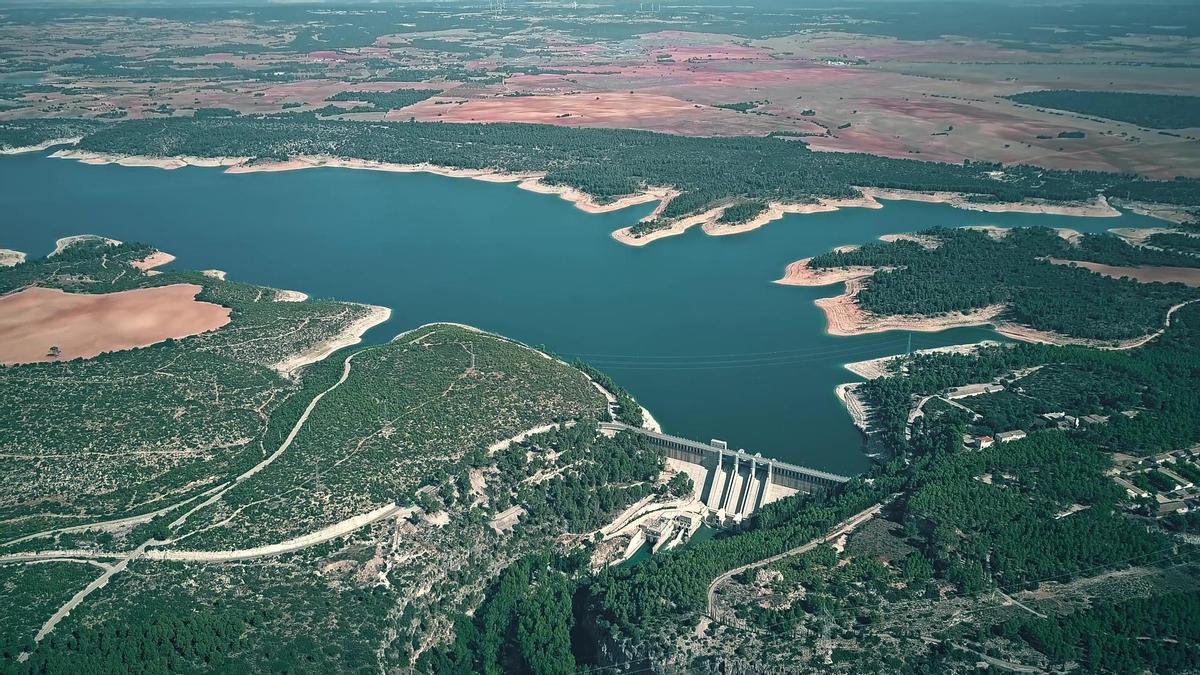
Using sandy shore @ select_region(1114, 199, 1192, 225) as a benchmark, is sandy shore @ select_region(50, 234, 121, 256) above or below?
below

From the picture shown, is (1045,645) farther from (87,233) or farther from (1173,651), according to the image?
(87,233)

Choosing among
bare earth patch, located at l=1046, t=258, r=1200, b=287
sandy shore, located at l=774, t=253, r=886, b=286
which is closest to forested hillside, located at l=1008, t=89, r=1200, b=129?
bare earth patch, located at l=1046, t=258, r=1200, b=287

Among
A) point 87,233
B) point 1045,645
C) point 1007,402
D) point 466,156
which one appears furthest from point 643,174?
point 1045,645

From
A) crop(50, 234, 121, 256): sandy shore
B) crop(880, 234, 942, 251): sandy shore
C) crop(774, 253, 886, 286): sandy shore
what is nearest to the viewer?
crop(774, 253, 886, 286): sandy shore

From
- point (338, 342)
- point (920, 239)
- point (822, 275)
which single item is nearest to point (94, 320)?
point (338, 342)

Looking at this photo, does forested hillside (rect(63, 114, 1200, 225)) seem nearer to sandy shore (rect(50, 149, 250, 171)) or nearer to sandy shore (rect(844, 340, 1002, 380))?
sandy shore (rect(50, 149, 250, 171))

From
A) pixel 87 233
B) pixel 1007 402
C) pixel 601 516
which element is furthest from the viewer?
pixel 87 233
